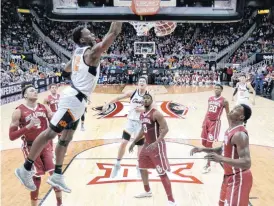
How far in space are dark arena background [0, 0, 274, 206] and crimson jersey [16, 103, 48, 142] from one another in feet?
1.44

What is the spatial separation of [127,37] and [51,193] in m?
26.1

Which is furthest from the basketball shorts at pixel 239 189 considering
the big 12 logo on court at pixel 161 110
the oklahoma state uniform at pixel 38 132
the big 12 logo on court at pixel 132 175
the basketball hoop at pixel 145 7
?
the big 12 logo on court at pixel 161 110

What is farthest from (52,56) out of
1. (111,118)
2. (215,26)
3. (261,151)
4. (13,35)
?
(261,151)

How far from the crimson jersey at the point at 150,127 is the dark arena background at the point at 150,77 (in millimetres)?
1055

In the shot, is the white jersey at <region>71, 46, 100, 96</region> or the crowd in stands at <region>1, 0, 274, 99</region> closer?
the white jersey at <region>71, 46, 100, 96</region>

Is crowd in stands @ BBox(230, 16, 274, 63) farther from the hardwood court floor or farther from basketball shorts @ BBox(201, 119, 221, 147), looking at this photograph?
basketball shorts @ BBox(201, 119, 221, 147)

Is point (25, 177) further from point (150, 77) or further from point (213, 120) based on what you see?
point (150, 77)

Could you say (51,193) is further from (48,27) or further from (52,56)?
(48,27)

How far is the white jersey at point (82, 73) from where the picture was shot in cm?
356

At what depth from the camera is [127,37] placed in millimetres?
31047

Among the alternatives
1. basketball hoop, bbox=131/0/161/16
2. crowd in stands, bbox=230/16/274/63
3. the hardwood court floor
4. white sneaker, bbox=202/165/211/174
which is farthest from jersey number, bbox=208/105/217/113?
crowd in stands, bbox=230/16/274/63

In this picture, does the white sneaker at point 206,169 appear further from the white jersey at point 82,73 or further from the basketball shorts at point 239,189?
the white jersey at point 82,73

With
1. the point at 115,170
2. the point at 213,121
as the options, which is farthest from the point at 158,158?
the point at 213,121

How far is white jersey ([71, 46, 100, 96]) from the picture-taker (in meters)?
3.56
